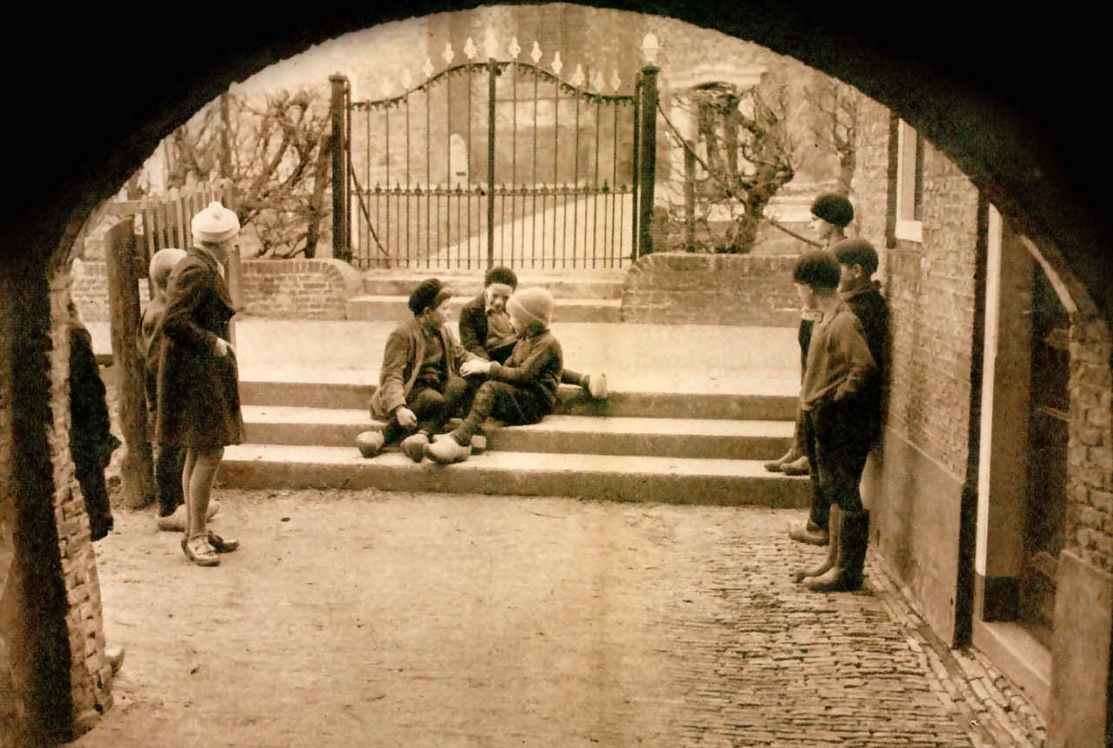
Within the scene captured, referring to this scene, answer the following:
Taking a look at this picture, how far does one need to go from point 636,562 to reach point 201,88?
4.25 metres

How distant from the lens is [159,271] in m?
8.18

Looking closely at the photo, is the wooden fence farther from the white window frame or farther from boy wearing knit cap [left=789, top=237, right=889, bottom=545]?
the white window frame

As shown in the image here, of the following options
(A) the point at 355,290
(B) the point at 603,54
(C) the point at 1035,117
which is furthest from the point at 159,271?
(B) the point at 603,54

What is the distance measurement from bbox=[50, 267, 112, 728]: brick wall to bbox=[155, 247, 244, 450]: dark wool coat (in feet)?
6.59

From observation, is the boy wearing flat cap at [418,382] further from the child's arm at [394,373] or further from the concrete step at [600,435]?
the concrete step at [600,435]

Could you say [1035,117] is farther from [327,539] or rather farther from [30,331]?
[327,539]

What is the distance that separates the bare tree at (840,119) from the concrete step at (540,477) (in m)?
8.22

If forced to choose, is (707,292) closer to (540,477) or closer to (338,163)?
(338,163)

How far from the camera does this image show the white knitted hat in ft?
24.0

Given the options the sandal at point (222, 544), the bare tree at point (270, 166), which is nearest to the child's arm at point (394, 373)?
the sandal at point (222, 544)

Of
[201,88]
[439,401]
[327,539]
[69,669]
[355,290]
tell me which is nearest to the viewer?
[201,88]

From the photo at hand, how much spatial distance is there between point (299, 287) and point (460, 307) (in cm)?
207

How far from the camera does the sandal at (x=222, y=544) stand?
7797mm

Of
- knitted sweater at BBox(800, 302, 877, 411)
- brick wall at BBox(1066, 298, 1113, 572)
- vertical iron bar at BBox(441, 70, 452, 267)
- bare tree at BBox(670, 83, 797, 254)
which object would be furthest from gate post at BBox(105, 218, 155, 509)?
bare tree at BBox(670, 83, 797, 254)
